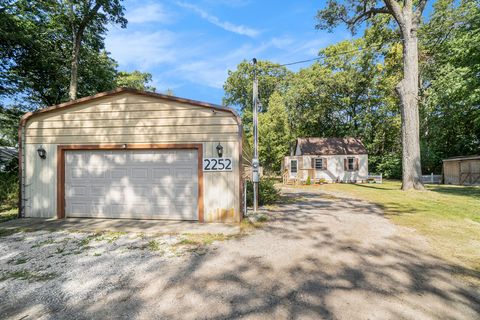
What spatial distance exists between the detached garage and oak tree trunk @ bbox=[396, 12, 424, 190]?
10.7 meters

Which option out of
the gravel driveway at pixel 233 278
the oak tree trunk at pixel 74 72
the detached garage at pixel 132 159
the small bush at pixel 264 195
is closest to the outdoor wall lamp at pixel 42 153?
the detached garage at pixel 132 159

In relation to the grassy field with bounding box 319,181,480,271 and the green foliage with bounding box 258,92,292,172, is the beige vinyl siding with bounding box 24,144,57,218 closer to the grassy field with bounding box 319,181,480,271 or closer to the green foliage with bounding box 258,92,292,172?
the grassy field with bounding box 319,181,480,271

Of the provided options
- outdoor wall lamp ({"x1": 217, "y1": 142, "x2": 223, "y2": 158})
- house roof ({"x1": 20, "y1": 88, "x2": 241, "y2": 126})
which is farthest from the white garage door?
house roof ({"x1": 20, "y1": 88, "x2": 241, "y2": 126})

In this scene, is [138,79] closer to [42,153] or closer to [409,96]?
[42,153]

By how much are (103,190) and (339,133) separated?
2716 centimetres

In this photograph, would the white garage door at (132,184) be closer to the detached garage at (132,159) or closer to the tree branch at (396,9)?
the detached garage at (132,159)

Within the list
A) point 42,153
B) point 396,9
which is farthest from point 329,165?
point 42,153

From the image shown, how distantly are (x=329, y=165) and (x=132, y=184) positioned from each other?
18.3 meters

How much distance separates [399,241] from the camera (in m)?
4.53

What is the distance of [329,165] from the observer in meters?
21.3

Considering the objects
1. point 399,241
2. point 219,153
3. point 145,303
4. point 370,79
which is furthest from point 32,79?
point 370,79

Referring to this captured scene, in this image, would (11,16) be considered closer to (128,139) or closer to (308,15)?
(128,139)

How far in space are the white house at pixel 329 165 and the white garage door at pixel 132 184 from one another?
1541cm

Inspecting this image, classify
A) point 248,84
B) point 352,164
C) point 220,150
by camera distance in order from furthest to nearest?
point 248,84, point 352,164, point 220,150
